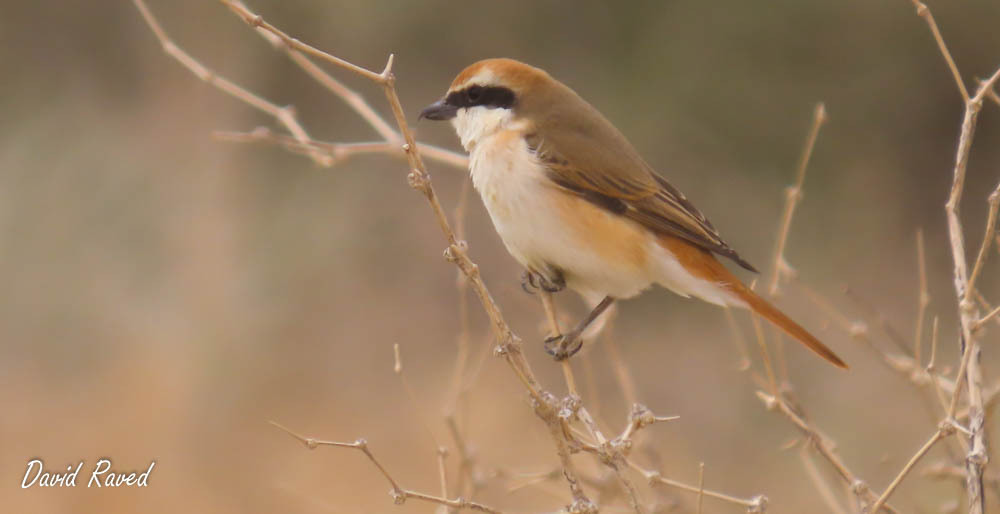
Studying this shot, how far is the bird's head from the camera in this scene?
3354 mm

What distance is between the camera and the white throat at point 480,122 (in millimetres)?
3357

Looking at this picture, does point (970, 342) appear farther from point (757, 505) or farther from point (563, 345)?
point (563, 345)

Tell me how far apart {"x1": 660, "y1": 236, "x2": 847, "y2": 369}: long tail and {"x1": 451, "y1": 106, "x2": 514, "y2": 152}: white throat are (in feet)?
1.89

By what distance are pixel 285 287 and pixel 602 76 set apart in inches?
96.5

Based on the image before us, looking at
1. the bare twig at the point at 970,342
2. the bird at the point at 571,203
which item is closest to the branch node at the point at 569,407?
the bare twig at the point at 970,342

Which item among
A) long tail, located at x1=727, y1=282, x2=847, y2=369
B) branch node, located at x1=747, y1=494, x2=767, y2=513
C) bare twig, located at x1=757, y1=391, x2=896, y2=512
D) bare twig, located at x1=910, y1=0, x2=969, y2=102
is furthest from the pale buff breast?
branch node, located at x1=747, y1=494, x2=767, y2=513

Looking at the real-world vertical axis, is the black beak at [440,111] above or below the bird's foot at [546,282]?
above

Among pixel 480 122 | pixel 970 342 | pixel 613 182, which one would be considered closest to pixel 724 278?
pixel 613 182

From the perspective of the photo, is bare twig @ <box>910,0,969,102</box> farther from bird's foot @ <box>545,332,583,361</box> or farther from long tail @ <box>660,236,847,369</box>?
bird's foot @ <box>545,332,583,361</box>

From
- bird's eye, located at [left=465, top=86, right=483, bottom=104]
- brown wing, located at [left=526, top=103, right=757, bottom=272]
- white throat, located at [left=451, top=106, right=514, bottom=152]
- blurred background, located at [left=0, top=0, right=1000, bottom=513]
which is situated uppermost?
bird's eye, located at [left=465, top=86, right=483, bottom=104]

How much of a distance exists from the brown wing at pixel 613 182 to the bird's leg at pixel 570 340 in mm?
284

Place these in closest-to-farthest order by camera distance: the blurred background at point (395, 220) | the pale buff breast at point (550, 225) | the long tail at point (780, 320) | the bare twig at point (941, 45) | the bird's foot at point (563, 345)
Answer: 1. the bare twig at point (941, 45)
2. the long tail at point (780, 320)
3. the bird's foot at point (563, 345)
4. the pale buff breast at point (550, 225)
5. the blurred background at point (395, 220)

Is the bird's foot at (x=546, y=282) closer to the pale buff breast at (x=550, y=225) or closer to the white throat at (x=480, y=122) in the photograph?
the pale buff breast at (x=550, y=225)

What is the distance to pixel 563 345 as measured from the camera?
3.10 m
